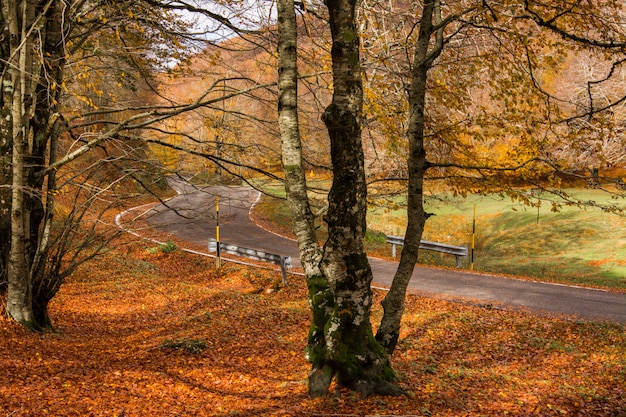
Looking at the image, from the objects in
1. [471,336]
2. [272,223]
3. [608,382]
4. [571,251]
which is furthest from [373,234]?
[608,382]

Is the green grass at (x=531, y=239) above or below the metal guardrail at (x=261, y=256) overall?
above

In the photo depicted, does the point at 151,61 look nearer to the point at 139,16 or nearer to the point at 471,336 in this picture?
the point at 139,16

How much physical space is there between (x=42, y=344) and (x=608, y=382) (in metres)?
7.89

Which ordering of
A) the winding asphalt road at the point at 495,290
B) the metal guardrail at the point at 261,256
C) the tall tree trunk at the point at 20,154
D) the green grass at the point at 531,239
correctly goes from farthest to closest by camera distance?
the green grass at the point at 531,239
the metal guardrail at the point at 261,256
the winding asphalt road at the point at 495,290
the tall tree trunk at the point at 20,154

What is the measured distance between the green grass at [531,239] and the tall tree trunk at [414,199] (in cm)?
811

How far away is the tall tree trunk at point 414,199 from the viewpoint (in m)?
7.06

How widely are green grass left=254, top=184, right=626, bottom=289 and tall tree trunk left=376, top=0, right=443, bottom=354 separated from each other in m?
8.11

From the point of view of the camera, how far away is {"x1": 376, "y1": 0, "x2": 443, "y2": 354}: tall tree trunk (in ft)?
23.2

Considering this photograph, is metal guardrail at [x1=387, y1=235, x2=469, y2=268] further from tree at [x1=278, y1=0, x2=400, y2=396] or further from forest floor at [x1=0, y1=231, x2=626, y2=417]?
tree at [x1=278, y1=0, x2=400, y2=396]

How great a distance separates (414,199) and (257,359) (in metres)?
3.34

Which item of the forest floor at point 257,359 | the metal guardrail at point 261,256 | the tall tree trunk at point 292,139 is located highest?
the tall tree trunk at point 292,139

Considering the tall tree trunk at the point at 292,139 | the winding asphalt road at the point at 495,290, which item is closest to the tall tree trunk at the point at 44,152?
the winding asphalt road at the point at 495,290

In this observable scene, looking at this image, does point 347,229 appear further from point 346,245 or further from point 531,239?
point 531,239

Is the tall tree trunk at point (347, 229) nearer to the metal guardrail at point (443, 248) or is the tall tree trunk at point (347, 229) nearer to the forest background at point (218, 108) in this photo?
the forest background at point (218, 108)
